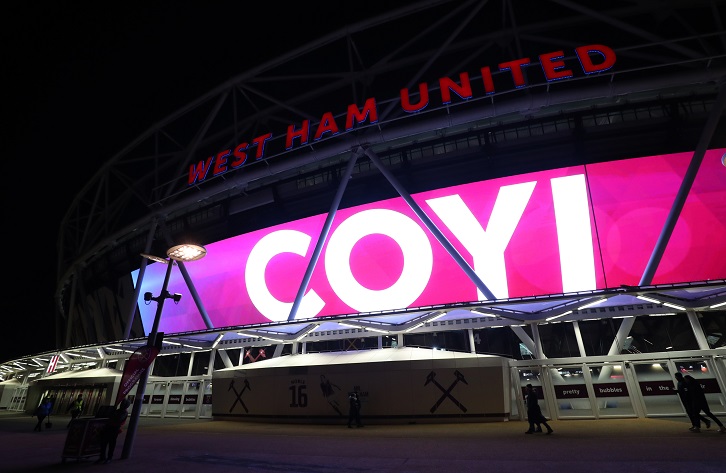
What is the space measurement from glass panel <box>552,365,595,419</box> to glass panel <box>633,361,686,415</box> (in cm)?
212

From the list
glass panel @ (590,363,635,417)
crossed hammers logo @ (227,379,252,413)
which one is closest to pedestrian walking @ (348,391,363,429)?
crossed hammers logo @ (227,379,252,413)

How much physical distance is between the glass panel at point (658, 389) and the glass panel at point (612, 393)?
0.58 m

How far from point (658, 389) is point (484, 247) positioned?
9503 mm

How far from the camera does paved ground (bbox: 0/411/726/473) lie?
27.0 feet

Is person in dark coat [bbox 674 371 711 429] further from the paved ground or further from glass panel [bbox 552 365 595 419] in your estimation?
glass panel [bbox 552 365 595 419]

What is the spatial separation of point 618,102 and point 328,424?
73.2 ft

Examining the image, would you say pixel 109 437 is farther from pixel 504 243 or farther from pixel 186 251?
pixel 504 243

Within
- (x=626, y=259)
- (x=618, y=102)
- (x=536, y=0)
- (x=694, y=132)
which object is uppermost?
(x=536, y=0)

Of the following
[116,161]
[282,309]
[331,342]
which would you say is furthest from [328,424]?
[116,161]

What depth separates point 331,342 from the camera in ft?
80.2

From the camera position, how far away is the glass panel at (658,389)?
52.6 ft

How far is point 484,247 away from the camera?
69.9ft

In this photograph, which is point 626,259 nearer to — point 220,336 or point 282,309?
point 282,309

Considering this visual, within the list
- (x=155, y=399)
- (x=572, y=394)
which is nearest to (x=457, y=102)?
(x=572, y=394)
